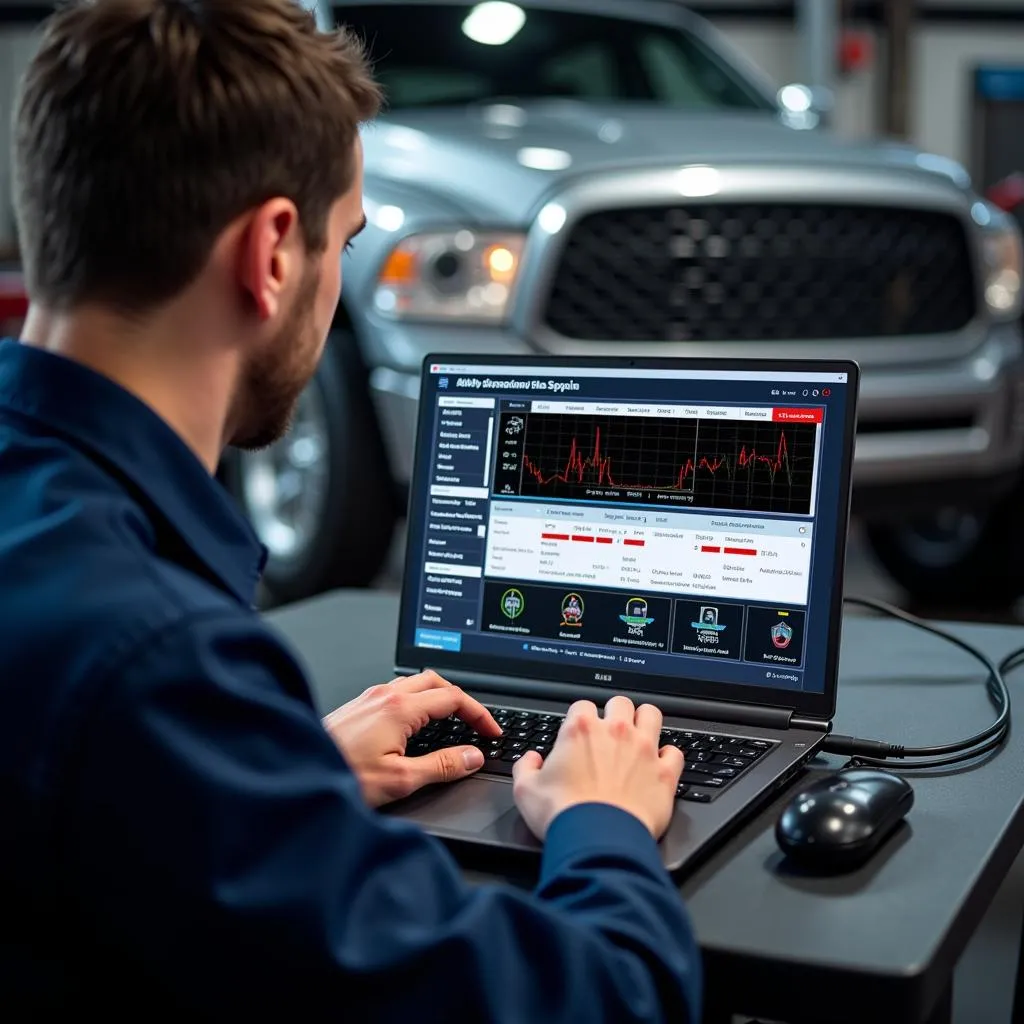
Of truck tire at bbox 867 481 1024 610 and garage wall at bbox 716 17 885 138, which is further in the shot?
garage wall at bbox 716 17 885 138

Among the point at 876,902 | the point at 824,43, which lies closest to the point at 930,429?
the point at 876,902

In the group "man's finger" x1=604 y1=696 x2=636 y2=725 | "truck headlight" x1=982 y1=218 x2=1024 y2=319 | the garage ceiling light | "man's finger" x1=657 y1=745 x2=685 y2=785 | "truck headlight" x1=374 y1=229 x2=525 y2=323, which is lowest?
"truck headlight" x1=982 y1=218 x2=1024 y2=319

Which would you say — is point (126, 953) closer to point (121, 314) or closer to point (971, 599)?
point (121, 314)

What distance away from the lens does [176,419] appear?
3.08ft

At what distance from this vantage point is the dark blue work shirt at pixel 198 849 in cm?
74

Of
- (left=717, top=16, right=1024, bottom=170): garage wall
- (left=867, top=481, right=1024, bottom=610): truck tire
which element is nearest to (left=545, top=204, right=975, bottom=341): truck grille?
(left=867, top=481, right=1024, bottom=610): truck tire

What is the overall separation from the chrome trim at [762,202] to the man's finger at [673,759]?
205 centimetres

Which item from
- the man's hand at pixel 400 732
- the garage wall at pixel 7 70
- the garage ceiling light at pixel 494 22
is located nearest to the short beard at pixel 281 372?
the man's hand at pixel 400 732

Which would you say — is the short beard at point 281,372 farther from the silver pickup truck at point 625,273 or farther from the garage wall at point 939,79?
the garage wall at point 939,79

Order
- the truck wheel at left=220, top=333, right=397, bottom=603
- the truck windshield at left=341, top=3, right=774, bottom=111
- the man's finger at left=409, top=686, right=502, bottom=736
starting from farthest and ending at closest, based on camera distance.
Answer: the truck windshield at left=341, top=3, right=774, bottom=111
the truck wheel at left=220, top=333, right=397, bottom=603
the man's finger at left=409, top=686, right=502, bottom=736

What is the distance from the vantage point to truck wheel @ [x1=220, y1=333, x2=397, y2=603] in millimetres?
3385

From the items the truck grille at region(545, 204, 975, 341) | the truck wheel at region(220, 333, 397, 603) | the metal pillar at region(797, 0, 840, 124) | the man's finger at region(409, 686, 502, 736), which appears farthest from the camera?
the metal pillar at region(797, 0, 840, 124)

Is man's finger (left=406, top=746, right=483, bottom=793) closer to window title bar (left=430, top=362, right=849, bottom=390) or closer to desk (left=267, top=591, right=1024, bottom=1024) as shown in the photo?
desk (left=267, top=591, right=1024, bottom=1024)

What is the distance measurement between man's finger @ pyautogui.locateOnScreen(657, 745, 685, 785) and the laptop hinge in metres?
0.21
